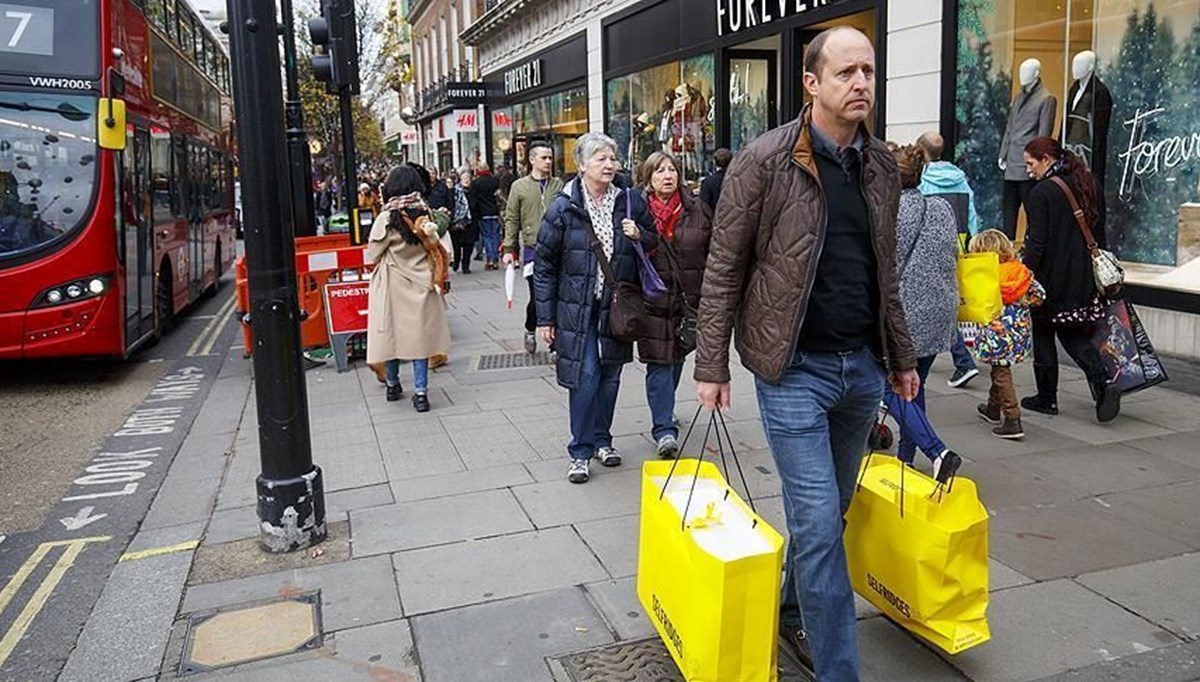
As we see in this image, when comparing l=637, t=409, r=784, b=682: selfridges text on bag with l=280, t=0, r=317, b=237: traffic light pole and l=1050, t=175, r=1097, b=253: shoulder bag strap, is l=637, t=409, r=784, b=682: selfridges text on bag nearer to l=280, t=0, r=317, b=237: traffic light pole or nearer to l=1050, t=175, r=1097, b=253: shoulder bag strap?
l=1050, t=175, r=1097, b=253: shoulder bag strap

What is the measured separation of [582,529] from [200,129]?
12267mm

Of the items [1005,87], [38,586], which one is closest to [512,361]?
[38,586]

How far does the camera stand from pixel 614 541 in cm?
460

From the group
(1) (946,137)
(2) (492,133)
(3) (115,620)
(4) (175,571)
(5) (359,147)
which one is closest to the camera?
(3) (115,620)

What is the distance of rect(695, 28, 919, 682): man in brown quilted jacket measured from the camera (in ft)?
9.49

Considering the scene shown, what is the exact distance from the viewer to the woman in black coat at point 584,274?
213 inches

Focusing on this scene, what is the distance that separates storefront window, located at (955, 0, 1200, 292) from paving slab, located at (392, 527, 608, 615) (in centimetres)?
585

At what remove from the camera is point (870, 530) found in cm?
343

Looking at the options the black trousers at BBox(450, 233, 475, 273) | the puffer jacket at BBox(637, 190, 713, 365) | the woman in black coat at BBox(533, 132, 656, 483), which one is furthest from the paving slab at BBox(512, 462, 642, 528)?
the black trousers at BBox(450, 233, 475, 273)

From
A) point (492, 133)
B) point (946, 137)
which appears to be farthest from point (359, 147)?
point (946, 137)

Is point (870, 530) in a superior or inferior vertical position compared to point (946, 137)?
inferior

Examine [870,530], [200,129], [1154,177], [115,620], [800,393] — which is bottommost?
[115,620]

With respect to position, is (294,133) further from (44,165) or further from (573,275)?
(573,275)

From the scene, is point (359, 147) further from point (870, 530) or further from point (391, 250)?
point (870, 530)
